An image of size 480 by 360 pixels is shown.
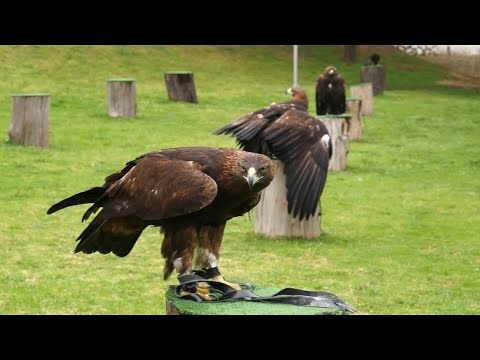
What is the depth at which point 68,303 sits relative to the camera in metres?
7.39

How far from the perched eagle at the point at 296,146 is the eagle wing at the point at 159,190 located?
3840mm

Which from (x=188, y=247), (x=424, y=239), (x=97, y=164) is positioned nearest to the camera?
(x=188, y=247)

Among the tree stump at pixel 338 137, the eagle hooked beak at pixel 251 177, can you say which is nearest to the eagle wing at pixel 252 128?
the tree stump at pixel 338 137

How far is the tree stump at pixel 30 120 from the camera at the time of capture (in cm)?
1409

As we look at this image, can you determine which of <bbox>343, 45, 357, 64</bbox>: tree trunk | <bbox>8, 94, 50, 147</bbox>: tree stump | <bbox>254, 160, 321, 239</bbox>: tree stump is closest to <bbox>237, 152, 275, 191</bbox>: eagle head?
<bbox>254, 160, 321, 239</bbox>: tree stump

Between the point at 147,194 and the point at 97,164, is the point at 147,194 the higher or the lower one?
the higher one

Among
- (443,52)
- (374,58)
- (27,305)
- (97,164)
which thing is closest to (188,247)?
(27,305)

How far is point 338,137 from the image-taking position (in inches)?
560

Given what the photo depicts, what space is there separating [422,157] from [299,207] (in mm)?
7900

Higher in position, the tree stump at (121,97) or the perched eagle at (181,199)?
the perched eagle at (181,199)

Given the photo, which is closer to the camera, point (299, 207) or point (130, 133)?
point (299, 207)

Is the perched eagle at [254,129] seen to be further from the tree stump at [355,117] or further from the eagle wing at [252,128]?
the tree stump at [355,117]

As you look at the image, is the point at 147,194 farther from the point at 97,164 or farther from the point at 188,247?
the point at 97,164

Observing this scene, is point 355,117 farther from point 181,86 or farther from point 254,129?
point 254,129
